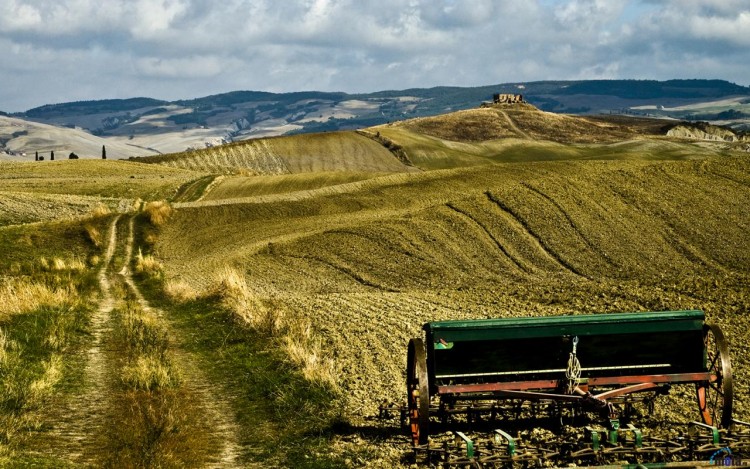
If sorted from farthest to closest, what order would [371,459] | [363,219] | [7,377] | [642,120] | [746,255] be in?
[642,120] → [363,219] → [746,255] → [7,377] → [371,459]

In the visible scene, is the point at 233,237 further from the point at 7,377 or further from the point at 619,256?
the point at 7,377

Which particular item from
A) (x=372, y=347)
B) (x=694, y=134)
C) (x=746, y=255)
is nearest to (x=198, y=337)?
(x=372, y=347)

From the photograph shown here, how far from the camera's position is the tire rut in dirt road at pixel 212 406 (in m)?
10.7

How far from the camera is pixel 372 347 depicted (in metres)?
16.7

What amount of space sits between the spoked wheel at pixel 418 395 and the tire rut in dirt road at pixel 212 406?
2.37 metres

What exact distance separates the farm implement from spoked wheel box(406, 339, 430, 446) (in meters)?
0.01

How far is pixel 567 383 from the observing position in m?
10.5

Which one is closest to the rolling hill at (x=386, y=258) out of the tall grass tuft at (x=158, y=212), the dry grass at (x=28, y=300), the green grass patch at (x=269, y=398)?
the green grass patch at (x=269, y=398)

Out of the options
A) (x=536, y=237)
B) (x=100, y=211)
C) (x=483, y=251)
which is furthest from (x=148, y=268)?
(x=536, y=237)

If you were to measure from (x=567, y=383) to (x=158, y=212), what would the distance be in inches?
1776

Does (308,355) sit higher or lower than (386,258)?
higher

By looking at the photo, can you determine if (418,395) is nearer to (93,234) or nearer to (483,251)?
(483,251)

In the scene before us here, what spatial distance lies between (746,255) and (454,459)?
26.0 meters

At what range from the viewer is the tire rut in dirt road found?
10.7 meters
